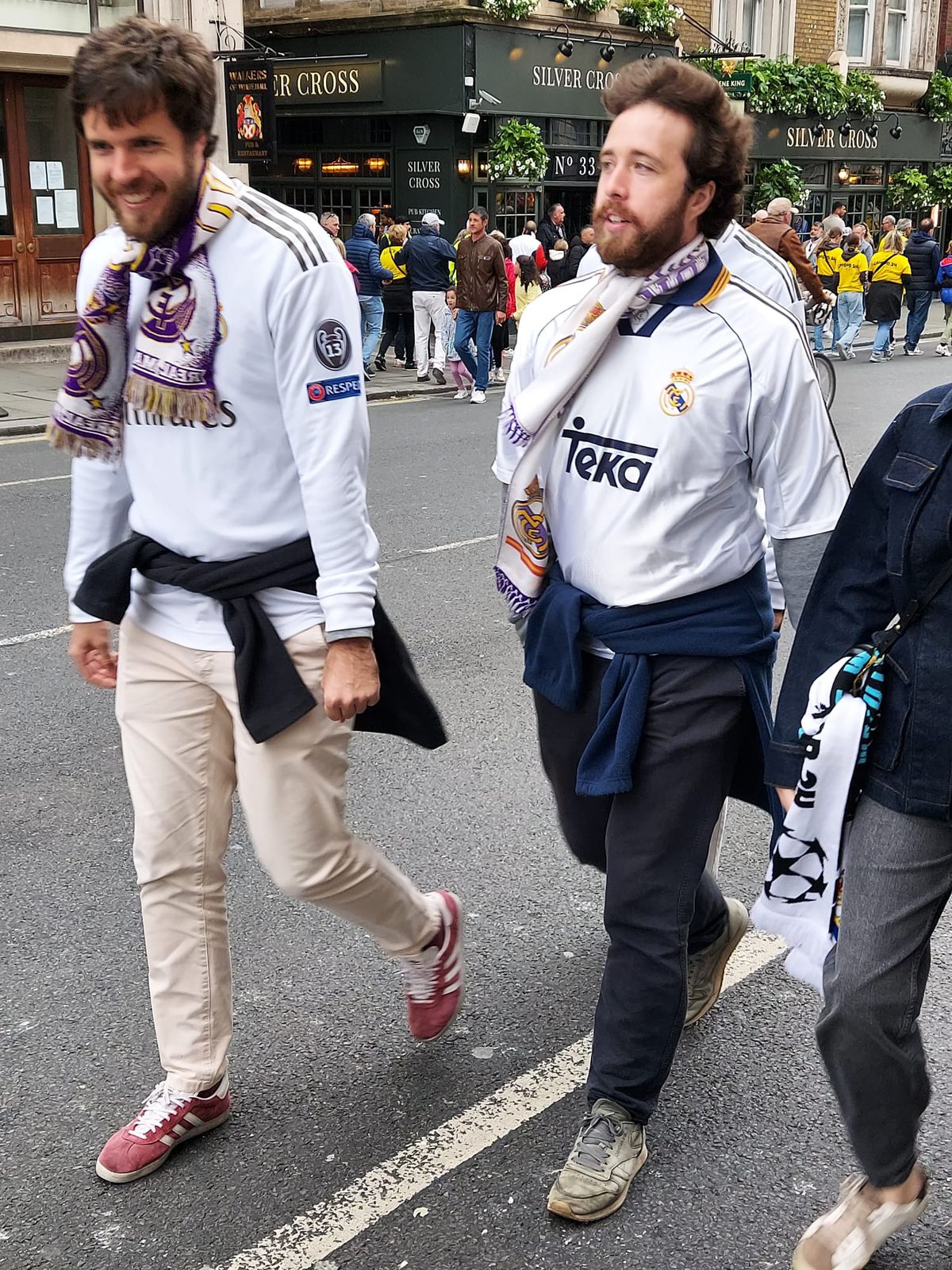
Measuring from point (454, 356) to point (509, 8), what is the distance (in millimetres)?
8868

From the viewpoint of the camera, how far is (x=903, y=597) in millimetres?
2287

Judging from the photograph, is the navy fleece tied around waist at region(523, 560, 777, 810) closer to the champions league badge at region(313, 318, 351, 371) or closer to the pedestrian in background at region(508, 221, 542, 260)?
the champions league badge at region(313, 318, 351, 371)

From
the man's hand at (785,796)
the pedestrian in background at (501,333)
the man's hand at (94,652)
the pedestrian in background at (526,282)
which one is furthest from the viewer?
the pedestrian in background at (526,282)

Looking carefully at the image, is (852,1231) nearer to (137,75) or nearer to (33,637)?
(137,75)

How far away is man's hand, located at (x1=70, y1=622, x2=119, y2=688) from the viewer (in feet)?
9.77

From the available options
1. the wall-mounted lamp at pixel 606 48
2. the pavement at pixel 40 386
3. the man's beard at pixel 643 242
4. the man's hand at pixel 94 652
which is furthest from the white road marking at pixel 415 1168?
the wall-mounted lamp at pixel 606 48

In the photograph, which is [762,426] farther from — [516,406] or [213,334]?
[213,334]

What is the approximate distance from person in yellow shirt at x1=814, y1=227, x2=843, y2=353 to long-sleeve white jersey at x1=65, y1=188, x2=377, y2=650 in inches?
748

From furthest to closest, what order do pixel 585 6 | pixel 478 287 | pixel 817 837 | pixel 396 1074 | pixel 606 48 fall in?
pixel 606 48 → pixel 585 6 → pixel 478 287 → pixel 396 1074 → pixel 817 837

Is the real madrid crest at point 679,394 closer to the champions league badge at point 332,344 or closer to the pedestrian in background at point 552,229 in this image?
the champions league badge at point 332,344

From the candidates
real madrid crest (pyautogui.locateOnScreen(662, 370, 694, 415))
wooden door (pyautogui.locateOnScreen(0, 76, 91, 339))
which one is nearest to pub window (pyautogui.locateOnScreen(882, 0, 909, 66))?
wooden door (pyautogui.locateOnScreen(0, 76, 91, 339))

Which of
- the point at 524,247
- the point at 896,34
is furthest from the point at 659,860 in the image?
the point at 896,34

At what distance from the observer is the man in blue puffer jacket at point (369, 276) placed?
1652 centimetres

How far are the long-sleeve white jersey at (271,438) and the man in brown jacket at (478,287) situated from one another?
41.6 feet
